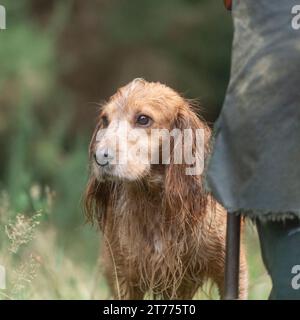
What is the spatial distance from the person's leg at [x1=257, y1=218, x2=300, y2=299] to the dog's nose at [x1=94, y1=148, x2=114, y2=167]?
773 millimetres

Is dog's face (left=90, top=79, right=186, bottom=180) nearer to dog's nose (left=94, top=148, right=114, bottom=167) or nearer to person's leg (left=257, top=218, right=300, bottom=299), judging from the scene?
dog's nose (left=94, top=148, right=114, bottom=167)

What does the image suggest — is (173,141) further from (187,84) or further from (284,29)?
(187,84)

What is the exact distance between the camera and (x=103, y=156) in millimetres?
4527

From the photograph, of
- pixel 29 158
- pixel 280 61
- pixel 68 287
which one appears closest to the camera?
pixel 280 61

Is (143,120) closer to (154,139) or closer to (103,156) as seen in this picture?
(154,139)

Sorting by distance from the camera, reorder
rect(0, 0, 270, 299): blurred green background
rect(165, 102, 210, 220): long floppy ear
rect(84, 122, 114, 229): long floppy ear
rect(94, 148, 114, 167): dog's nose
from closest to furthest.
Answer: rect(94, 148, 114, 167): dog's nose, rect(165, 102, 210, 220): long floppy ear, rect(84, 122, 114, 229): long floppy ear, rect(0, 0, 270, 299): blurred green background

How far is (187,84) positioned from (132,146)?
5.40m

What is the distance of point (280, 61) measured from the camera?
3.89m

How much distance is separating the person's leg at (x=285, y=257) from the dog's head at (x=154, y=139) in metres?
0.71

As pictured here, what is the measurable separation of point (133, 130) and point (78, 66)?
6096mm

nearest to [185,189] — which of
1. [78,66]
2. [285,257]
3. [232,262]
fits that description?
[232,262]

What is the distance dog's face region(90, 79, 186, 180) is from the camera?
15.0ft

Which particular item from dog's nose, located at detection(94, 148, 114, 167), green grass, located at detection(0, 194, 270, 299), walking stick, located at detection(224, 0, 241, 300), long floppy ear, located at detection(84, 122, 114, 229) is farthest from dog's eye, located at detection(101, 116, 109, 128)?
walking stick, located at detection(224, 0, 241, 300)
